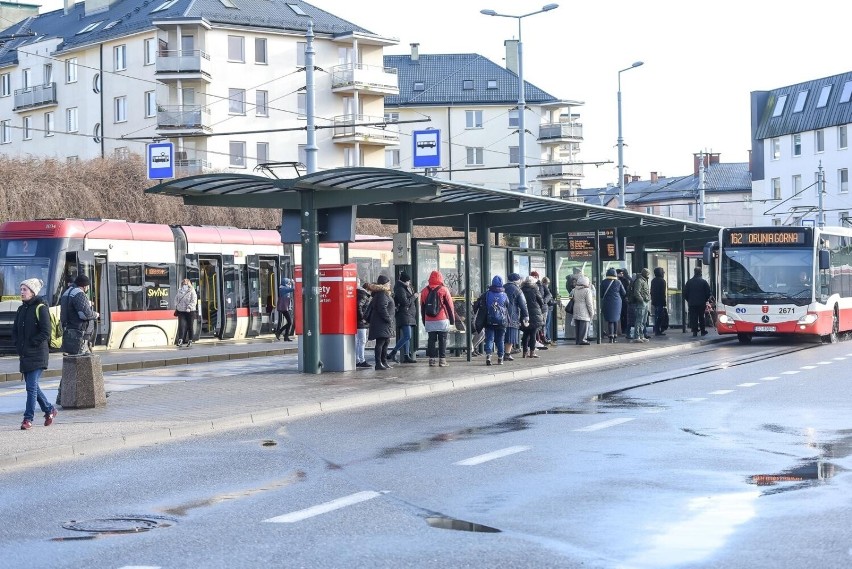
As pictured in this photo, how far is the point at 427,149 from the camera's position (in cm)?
3931

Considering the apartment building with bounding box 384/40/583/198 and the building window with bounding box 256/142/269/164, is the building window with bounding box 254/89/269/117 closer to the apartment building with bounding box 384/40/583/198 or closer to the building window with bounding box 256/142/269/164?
the building window with bounding box 256/142/269/164

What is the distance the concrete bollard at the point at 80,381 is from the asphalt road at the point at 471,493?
9.88ft

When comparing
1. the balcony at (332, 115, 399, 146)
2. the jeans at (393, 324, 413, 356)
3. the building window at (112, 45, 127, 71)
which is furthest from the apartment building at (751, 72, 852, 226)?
the jeans at (393, 324, 413, 356)

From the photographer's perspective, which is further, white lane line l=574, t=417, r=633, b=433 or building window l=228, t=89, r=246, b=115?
building window l=228, t=89, r=246, b=115

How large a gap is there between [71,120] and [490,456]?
7334cm

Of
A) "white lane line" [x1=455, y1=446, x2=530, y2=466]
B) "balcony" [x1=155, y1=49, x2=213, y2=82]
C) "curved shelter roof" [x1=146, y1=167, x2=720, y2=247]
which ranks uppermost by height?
"balcony" [x1=155, y1=49, x2=213, y2=82]

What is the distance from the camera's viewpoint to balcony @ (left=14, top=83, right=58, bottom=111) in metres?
82.4

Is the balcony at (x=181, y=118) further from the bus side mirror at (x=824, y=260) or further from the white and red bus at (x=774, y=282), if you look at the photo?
the bus side mirror at (x=824, y=260)

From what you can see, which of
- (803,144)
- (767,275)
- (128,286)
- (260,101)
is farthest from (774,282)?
(803,144)

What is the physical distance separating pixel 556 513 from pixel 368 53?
75243 millimetres

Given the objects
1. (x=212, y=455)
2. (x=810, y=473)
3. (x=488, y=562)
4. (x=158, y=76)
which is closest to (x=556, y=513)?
(x=488, y=562)

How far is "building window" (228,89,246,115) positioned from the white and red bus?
46.9 metres

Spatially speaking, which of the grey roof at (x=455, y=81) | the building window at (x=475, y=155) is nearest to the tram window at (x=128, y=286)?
the grey roof at (x=455, y=81)

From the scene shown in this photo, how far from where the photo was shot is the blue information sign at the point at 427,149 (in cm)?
3900
